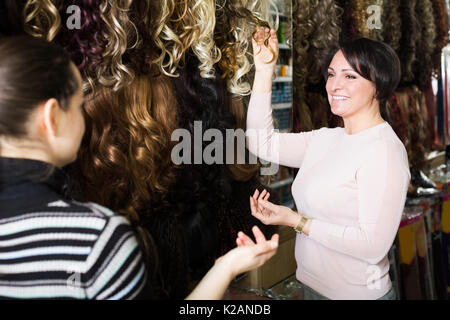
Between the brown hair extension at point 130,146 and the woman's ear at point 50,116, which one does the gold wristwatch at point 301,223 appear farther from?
the woman's ear at point 50,116

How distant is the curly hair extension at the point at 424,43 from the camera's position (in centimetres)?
152

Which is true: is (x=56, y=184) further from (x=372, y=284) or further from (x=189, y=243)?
(x=372, y=284)

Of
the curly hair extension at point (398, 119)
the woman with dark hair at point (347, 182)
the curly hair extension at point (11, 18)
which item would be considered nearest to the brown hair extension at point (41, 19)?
the curly hair extension at point (11, 18)

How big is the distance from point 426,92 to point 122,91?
4.09 ft

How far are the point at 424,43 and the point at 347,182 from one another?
0.90 m

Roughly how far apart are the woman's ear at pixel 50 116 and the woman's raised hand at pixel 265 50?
547mm

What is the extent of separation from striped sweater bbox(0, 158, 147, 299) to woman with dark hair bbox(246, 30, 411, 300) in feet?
1.53

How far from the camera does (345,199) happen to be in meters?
0.95

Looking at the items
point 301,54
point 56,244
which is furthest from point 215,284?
point 301,54

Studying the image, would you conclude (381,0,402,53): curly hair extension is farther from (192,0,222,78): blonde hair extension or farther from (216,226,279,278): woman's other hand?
(216,226,279,278): woman's other hand

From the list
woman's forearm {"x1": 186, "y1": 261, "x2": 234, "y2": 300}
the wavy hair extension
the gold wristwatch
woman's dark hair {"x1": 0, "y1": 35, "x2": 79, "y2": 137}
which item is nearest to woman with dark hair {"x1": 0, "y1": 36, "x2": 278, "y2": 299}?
woman's dark hair {"x1": 0, "y1": 35, "x2": 79, "y2": 137}

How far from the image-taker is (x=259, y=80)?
1026 mm

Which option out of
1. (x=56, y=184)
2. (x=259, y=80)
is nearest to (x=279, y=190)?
Result: (x=259, y=80)
